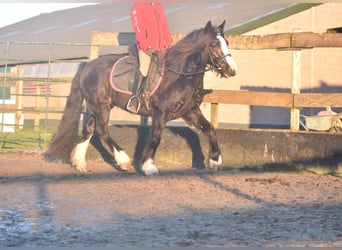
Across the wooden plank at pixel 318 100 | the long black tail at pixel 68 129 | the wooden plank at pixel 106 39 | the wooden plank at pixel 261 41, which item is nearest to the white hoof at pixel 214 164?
the wooden plank at pixel 318 100

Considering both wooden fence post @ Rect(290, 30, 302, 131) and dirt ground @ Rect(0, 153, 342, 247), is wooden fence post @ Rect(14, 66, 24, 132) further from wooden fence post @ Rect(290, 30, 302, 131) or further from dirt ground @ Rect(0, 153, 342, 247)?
wooden fence post @ Rect(290, 30, 302, 131)

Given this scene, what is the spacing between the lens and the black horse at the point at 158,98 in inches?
352

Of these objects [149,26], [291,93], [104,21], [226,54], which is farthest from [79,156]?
[104,21]

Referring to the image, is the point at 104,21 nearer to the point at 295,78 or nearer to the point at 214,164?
the point at 295,78

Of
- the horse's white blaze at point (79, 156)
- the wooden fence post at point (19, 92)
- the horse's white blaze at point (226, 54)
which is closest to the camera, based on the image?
the horse's white blaze at point (226, 54)

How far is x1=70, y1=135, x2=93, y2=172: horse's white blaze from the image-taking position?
9570 millimetres

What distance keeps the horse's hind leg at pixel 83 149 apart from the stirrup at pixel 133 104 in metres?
0.87

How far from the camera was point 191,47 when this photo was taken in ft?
29.8

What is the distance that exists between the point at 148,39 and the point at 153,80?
2.10 ft

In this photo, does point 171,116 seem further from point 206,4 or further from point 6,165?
point 206,4

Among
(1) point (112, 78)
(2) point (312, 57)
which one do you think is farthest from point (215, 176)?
(2) point (312, 57)

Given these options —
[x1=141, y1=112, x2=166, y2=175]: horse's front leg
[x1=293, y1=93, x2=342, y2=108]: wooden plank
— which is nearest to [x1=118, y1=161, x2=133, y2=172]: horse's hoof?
[x1=141, y1=112, x2=166, y2=175]: horse's front leg

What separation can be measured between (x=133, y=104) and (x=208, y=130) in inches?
46.7

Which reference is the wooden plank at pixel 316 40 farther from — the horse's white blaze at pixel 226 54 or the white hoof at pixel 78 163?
the white hoof at pixel 78 163
